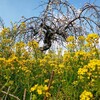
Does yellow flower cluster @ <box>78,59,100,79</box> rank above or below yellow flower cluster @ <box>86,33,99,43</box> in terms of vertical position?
below

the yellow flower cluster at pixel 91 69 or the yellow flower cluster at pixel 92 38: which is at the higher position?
the yellow flower cluster at pixel 92 38

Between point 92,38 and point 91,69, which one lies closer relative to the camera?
point 91,69

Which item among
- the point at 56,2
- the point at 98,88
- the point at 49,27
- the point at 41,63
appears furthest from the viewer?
the point at 49,27

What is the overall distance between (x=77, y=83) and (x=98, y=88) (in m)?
0.61

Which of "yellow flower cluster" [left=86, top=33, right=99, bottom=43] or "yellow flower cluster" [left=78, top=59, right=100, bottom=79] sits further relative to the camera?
"yellow flower cluster" [left=86, top=33, right=99, bottom=43]

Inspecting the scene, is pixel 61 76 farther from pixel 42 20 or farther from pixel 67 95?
pixel 42 20

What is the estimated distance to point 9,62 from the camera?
3.95 meters

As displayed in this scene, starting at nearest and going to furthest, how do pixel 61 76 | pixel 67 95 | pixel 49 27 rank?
pixel 67 95 → pixel 61 76 → pixel 49 27

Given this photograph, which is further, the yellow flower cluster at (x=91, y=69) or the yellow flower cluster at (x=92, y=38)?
the yellow flower cluster at (x=92, y=38)

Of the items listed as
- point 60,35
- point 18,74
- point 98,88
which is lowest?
point 98,88

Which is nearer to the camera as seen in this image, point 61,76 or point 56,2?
point 61,76

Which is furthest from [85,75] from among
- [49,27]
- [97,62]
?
[49,27]

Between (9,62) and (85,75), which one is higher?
(9,62)

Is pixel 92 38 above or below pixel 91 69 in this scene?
above
